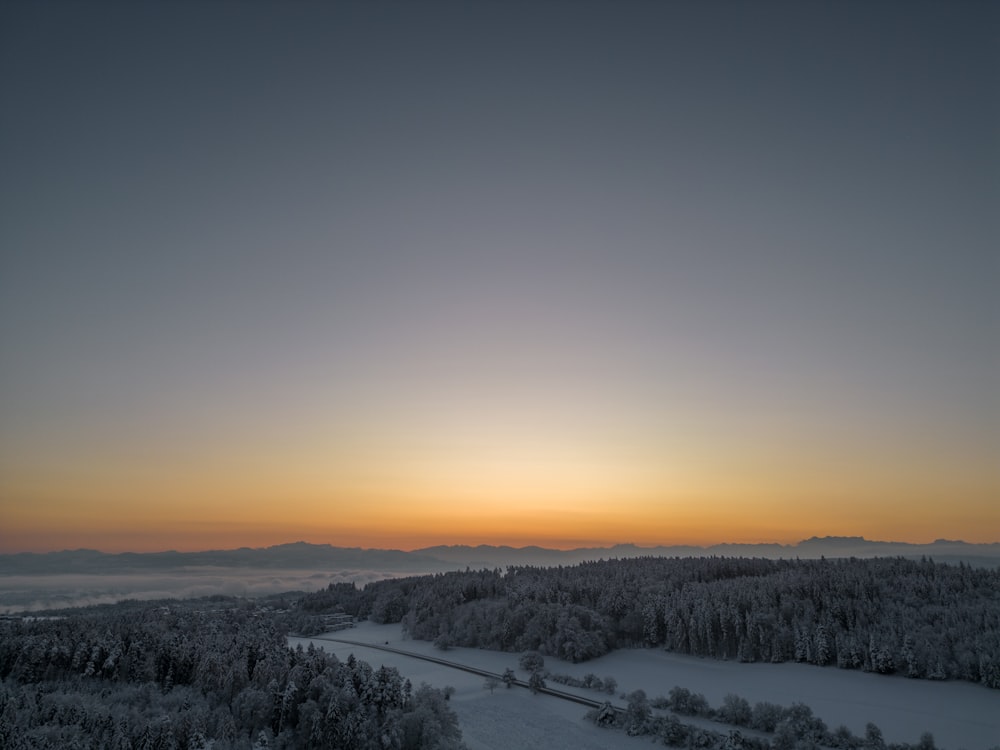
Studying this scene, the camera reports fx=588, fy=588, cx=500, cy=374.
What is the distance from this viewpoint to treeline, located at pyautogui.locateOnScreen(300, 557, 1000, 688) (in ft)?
296

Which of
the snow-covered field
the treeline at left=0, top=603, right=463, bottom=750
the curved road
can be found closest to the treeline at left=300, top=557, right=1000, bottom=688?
the snow-covered field

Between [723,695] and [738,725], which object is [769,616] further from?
[738,725]

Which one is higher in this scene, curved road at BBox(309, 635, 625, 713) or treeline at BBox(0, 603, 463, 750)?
treeline at BBox(0, 603, 463, 750)

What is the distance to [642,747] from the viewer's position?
71.0 metres

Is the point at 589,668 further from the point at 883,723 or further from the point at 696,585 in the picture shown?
the point at 883,723

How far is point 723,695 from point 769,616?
23945 mm

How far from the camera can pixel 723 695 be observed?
91.4 m

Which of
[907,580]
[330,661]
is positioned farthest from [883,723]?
[330,661]

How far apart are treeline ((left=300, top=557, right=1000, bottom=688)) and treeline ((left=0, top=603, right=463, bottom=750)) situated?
203 ft

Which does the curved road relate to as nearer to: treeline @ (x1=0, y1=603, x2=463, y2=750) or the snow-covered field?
the snow-covered field

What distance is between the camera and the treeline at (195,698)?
54.1 m

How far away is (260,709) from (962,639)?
98033 millimetres

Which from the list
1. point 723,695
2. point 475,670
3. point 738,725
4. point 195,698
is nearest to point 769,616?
point 723,695

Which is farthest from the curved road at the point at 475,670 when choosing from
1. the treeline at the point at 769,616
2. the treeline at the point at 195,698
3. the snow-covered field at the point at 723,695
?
the treeline at the point at 195,698
